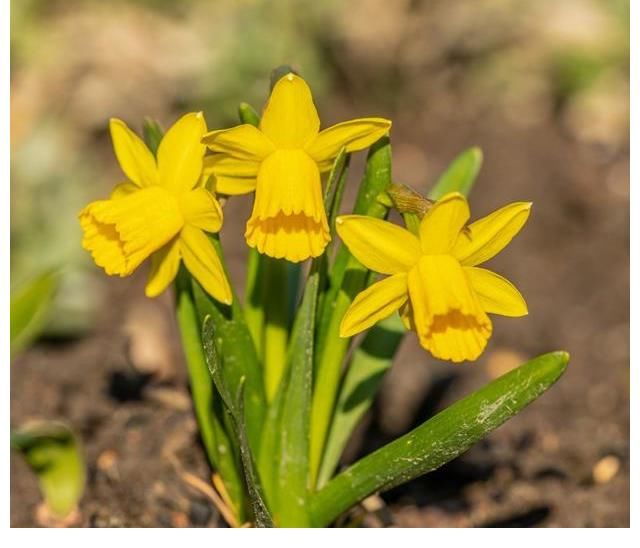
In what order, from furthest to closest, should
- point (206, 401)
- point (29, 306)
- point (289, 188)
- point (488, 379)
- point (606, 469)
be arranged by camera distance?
point (488, 379), point (606, 469), point (29, 306), point (206, 401), point (289, 188)

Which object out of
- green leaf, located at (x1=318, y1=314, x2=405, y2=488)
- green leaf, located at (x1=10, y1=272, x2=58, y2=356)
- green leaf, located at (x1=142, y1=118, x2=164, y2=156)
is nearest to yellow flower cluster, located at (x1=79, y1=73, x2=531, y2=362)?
green leaf, located at (x1=142, y1=118, x2=164, y2=156)

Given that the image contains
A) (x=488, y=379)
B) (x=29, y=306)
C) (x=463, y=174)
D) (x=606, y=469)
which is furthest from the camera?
(x=488, y=379)

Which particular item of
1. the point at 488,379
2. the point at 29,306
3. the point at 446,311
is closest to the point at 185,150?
the point at 446,311

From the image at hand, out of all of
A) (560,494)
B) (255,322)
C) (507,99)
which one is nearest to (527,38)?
(507,99)

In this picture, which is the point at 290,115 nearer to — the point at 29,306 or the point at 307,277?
the point at 307,277

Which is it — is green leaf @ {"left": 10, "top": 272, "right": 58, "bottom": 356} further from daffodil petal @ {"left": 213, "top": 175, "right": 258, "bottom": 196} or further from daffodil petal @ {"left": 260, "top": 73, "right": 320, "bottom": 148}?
daffodil petal @ {"left": 260, "top": 73, "right": 320, "bottom": 148}
